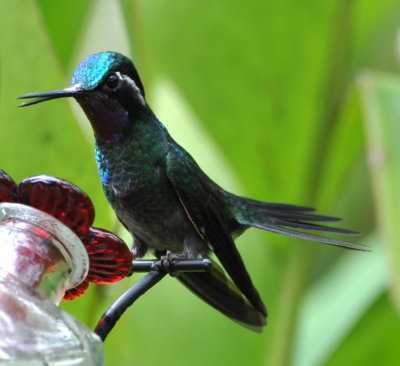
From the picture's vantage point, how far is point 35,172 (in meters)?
1.30

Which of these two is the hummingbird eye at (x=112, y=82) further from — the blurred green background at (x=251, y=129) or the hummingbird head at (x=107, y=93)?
the blurred green background at (x=251, y=129)

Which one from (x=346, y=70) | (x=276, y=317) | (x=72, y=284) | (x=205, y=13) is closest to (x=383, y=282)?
(x=276, y=317)

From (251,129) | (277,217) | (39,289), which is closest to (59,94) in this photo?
(39,289)

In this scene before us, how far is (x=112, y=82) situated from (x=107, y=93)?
17 mm

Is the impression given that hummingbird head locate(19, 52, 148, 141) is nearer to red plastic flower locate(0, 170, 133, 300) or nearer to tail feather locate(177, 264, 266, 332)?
red plastic flower locate(0, 170, 133, 300)

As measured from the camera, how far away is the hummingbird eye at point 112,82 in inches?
44.0

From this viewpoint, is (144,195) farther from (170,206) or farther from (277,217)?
(277,217)

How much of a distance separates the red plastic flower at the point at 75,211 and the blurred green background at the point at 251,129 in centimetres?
38

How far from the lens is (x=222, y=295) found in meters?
1.34

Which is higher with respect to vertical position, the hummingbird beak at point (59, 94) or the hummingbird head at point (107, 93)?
the hummingbird head at point (107, 93)

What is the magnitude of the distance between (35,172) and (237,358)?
1129 mm

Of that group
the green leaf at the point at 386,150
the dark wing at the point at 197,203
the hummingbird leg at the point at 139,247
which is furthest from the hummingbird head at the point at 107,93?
the green leaf at the point at 386,150

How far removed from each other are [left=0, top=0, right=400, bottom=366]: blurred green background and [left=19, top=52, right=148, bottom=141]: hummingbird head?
0.08m

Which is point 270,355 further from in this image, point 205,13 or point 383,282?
point 205,13
